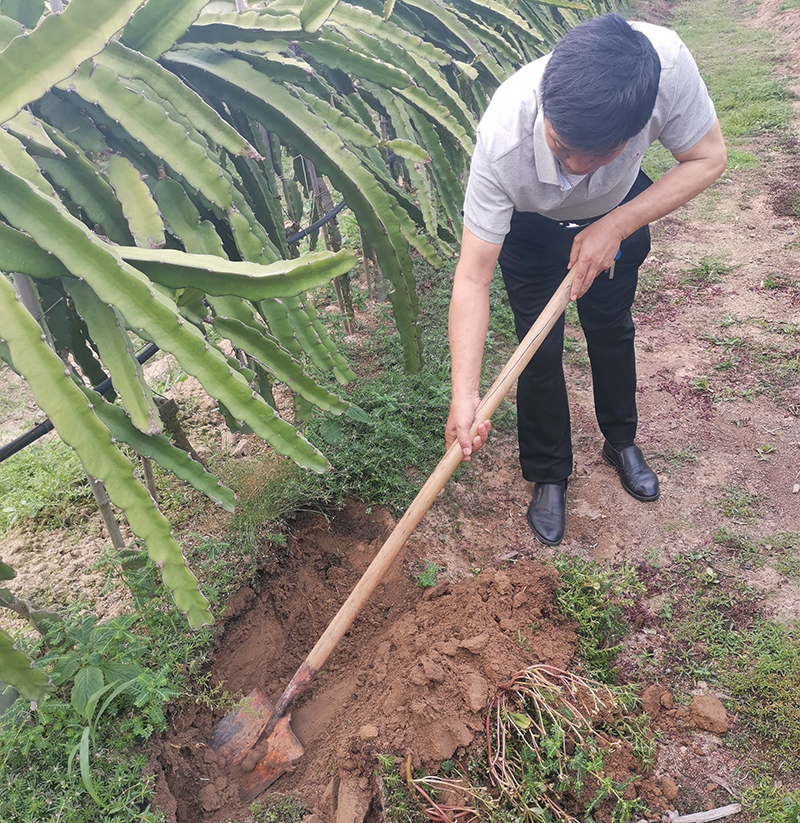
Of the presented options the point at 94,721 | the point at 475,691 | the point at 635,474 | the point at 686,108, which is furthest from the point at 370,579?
the point at 686,108

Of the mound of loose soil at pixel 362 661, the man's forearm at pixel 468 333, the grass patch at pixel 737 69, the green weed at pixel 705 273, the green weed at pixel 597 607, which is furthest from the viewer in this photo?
the grass patch at pixel 737 69

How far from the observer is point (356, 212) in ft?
7.90

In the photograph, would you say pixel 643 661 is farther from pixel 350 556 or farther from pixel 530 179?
pixel 530 179

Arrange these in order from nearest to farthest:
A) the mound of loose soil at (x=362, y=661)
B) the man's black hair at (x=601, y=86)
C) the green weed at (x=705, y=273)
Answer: the man's black hair at (x=601, y=86) → the mound of loose soil at (x=362, y=661) → the green weed at (x=705, y=273)

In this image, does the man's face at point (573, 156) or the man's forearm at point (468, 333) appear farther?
the man's forearm at point (468, 333)

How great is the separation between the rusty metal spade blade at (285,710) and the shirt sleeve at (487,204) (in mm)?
514

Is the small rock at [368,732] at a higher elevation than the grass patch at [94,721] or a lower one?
lower

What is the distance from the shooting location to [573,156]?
5.77 ft

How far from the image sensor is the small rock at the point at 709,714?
207 centimetres

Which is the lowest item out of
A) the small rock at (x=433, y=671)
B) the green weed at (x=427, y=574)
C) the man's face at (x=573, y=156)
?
the green weed at (x=427, y=574)

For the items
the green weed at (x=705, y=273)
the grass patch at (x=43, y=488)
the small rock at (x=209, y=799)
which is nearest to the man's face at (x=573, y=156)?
the small rock at (x=209, y=799)

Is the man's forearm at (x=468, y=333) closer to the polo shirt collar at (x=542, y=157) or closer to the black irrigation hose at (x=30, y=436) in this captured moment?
the polo shirt collar at (x=542, y=157)

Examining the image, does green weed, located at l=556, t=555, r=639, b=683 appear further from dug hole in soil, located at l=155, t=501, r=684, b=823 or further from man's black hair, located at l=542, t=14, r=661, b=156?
man's black hair, located at l=542, t=14, r=661, b=156

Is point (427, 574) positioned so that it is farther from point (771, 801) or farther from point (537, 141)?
point (537, 141)
